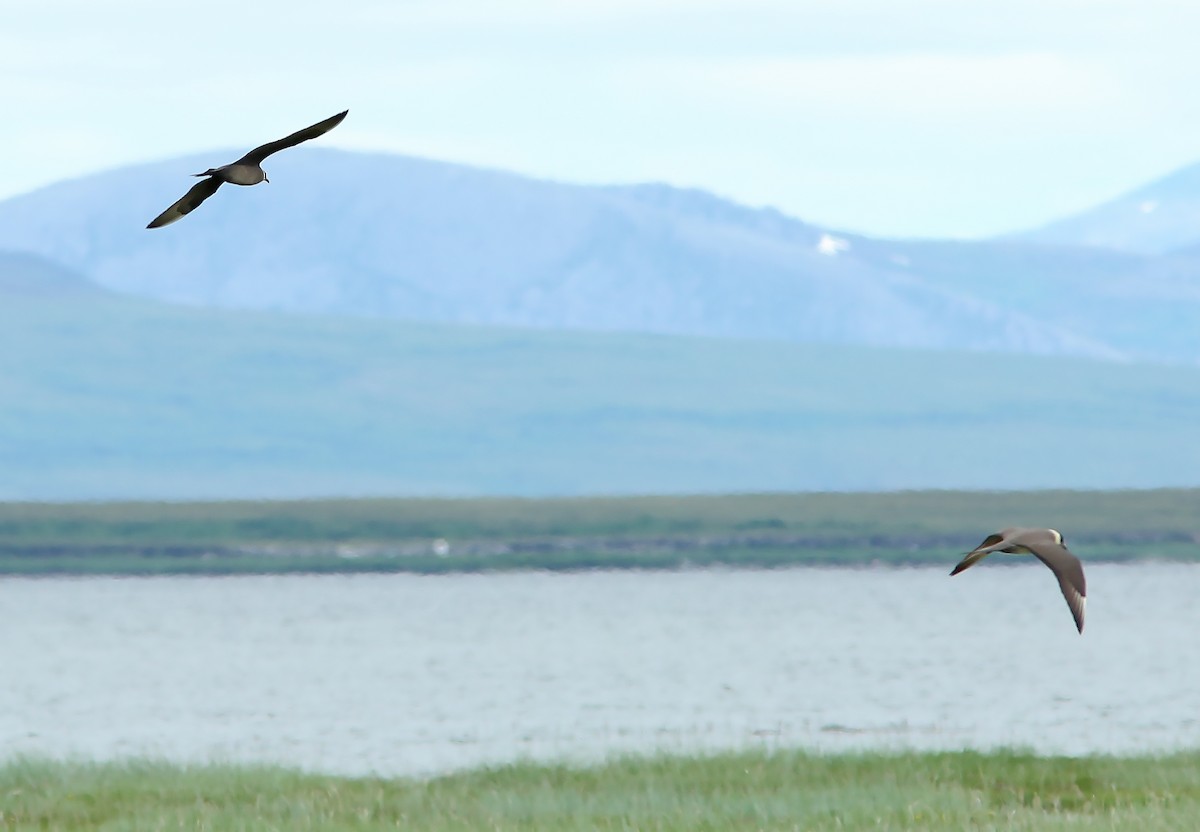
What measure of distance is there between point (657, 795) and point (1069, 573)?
12.0 m

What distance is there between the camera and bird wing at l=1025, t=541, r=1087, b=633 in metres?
11.9

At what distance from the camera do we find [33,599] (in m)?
111

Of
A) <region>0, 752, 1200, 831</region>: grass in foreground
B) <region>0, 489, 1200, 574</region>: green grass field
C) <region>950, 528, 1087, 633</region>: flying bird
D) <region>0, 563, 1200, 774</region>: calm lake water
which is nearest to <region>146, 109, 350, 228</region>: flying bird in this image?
<region>950, 528, 1087, 633</region>: flying bird

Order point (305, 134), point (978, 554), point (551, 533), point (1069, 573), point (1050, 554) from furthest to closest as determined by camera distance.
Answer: point (551, 533), point (1050, 554), point (978, 554), point (1069, 573), point (305, 134)

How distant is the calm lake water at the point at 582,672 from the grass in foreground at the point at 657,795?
3225 millimetres

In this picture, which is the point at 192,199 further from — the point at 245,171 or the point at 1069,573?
the point at 1069,573

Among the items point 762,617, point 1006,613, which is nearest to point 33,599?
point 762,617

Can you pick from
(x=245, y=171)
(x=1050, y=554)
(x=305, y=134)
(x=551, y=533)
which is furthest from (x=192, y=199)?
(x=551, y=533)

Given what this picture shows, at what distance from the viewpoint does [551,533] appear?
142375 mm

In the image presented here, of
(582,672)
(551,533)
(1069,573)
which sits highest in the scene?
(1069,573)

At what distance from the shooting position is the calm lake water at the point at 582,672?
3825cm

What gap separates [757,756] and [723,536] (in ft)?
368

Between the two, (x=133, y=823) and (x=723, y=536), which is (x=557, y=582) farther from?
(x=133, y=823)

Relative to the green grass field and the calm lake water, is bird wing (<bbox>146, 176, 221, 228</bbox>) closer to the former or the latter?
the calm lake water
